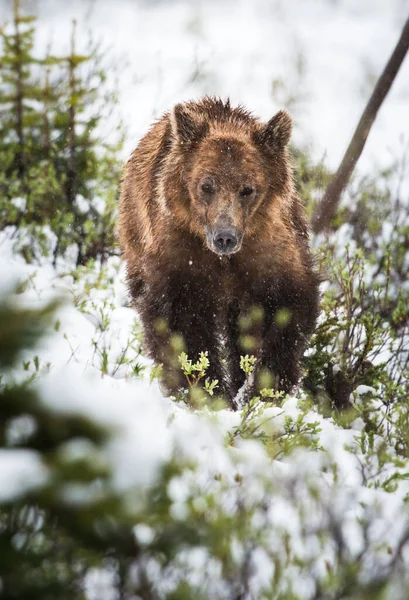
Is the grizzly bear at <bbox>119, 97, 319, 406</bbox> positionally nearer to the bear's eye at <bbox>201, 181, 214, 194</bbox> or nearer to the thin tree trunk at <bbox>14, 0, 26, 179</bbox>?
the bear's eye at <bbox>201, 181, 214, 194</bbox>

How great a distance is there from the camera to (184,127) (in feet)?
14.7

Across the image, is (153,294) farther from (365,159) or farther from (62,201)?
(365,159)

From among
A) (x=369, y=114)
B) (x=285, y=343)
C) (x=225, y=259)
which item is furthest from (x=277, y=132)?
(x=369, y=114)

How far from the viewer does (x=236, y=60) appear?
12945 mm

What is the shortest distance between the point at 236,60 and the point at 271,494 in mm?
12185

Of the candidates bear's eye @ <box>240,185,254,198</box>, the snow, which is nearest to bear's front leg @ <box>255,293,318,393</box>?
the snow

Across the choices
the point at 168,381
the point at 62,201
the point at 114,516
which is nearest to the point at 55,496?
the point at 114,516

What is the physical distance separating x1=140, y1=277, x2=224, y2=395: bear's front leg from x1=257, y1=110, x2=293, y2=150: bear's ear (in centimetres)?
110

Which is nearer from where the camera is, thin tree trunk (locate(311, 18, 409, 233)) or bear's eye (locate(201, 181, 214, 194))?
bear's eye (locate(201, 181, 214, 194))

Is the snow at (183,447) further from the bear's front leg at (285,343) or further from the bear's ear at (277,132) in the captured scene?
the bear's ear at (277,132)

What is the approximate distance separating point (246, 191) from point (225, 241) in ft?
1.56

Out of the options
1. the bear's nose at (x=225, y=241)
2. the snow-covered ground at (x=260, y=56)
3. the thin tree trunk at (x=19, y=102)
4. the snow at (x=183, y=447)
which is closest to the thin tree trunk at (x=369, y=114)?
the snow-covered ground at (x=260, y=56)

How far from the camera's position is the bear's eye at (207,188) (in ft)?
13.9

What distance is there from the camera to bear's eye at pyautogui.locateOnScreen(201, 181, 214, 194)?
4234 mm
